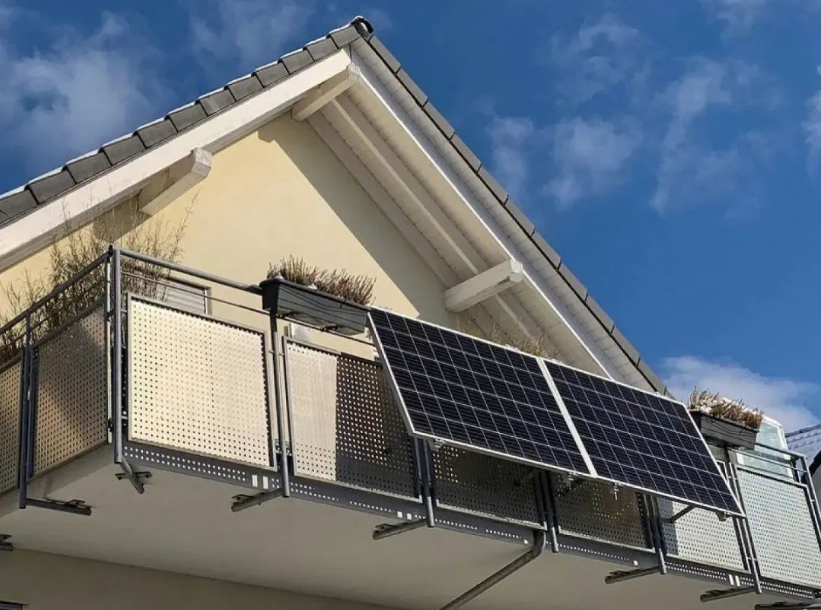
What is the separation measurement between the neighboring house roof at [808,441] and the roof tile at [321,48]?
50.2 ft

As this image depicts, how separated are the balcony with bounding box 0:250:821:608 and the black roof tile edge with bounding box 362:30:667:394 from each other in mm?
4068

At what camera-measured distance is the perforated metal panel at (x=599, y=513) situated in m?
11.0

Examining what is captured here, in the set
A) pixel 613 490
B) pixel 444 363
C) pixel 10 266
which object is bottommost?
pixel 613 490

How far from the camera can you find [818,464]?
79.9 ft

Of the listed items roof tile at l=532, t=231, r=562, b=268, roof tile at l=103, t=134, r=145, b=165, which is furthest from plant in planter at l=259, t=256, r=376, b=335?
roof tile at l=532, t=231, r=562, b=268

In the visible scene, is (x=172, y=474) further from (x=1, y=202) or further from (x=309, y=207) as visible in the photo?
(x=309, y=207)

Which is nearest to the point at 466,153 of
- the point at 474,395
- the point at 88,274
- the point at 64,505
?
the point at 474,395

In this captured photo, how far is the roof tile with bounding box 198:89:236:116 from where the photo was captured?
12.4 meters

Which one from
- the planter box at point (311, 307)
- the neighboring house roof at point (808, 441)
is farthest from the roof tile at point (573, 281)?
the neighboring house roof at point (808, 441)

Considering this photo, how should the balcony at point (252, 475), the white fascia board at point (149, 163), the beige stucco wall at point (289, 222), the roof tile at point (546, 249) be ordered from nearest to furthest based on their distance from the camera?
1. the balcony at point (252, 475)
2. the white fascia board at point (149, 163)
3. the beige stucco wall at point (289, 222)
4. the roof tile at point (546, 249)

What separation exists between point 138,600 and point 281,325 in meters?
3.62

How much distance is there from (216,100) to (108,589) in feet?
17.1

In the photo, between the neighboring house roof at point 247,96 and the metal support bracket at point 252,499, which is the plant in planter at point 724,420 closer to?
the neighboring house roof at point 247,96

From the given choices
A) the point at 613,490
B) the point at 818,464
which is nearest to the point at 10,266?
the point at 613,490
